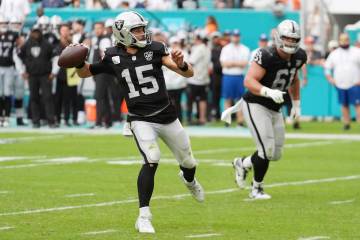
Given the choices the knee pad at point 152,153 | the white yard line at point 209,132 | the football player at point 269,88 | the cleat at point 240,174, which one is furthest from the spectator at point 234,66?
the knee pad at point 152,153

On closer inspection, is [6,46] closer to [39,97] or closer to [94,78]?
[39,97]

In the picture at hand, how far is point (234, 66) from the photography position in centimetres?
2295

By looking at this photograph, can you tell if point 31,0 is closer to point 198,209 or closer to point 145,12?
point 145,12

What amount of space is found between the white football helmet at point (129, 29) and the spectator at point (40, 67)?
12576 mm

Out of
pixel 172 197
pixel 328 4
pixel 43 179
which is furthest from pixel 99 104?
pixel 172 197

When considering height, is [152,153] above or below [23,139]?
above

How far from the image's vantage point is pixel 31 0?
1111 inches

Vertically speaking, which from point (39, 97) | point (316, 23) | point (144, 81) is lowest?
point (39, 97)

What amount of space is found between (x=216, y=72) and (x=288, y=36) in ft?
42.8

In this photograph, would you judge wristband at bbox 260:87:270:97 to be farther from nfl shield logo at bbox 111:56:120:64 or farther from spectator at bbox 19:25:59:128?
spectator at bbox 19:25:59:128

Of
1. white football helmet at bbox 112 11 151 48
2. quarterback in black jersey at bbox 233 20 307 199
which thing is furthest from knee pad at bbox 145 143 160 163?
quarterback in black jersey at bbox 233 20 307 199

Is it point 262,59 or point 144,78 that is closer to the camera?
point 144,78

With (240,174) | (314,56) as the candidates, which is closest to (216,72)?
(314,56)

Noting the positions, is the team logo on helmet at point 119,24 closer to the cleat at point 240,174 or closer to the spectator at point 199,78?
the cleat at point 240,174
